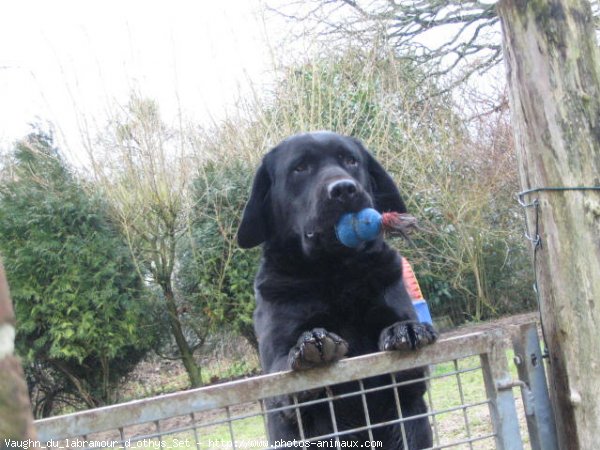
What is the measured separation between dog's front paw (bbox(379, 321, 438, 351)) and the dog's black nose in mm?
704

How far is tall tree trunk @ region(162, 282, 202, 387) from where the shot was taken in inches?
358

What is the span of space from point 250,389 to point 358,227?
97 cm

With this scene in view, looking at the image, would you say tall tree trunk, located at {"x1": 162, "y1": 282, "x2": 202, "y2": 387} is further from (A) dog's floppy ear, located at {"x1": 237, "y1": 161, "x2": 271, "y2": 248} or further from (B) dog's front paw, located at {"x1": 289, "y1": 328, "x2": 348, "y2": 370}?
(B) dog's front paw, located at {"x1": 289, "y1": 328, "x2": 348, "y2": 370}

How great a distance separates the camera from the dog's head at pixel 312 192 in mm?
2844

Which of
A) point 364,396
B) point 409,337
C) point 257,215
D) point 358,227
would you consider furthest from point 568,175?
point 257,215

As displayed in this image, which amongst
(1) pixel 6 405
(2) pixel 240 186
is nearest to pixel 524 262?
(2) pixel 240 186

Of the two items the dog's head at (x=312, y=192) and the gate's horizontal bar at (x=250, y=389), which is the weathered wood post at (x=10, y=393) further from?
the dog's head at (x=312, y=192)

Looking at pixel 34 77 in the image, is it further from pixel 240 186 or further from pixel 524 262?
pixel 524 262

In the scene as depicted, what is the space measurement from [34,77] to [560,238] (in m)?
8.03

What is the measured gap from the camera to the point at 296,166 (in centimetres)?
321

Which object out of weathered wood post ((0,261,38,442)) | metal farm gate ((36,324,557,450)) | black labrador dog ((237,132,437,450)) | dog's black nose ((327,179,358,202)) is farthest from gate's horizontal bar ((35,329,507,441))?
weathered wood post ((0,261,38,442))

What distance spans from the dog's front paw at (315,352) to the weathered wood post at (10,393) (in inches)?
57.5

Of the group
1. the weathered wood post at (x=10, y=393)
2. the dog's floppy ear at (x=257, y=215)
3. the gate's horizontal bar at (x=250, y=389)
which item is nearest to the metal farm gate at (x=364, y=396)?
the gate's horizontal bar at (x=250, y=389)

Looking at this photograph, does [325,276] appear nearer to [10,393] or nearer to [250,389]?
[250,389]
